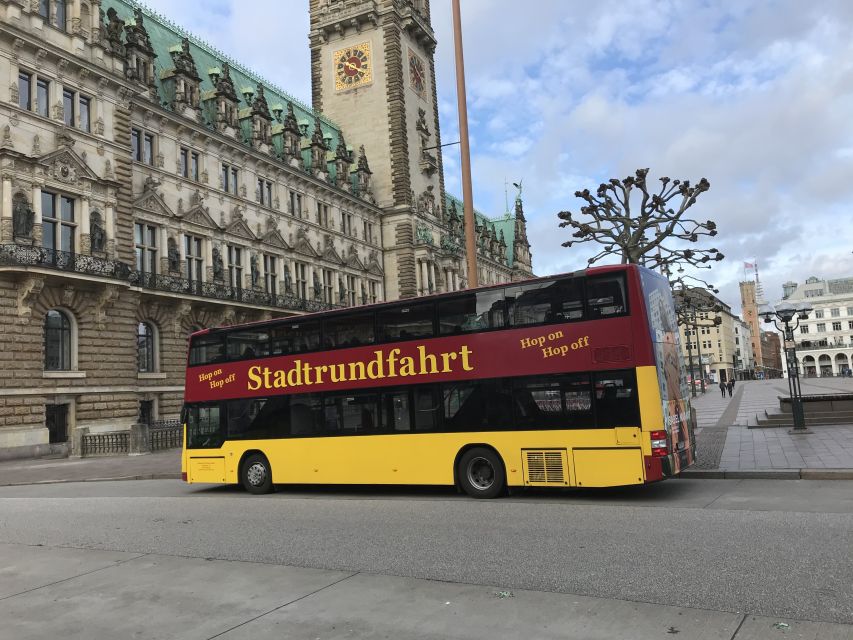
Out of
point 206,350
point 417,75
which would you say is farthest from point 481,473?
point 417,75

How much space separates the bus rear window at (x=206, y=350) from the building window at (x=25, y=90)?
19198 mm

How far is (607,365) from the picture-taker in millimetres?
12250

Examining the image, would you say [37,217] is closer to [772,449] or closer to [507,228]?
[772,449]

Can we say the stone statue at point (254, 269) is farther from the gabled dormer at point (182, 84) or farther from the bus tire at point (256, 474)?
the bus tire at point (256, 474)

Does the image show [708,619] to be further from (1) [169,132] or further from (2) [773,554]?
(1) [169,132]

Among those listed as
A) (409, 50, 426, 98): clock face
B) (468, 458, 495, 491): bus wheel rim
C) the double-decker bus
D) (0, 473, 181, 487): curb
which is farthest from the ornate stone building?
(468, 458, 495, 491): bus wheel rim

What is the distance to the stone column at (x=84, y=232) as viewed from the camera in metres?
31.0

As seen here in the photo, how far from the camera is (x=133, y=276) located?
110 feet

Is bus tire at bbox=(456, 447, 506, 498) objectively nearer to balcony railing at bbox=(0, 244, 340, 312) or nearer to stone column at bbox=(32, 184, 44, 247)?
balcony railing at bbox=(0, 244, 340, 312)

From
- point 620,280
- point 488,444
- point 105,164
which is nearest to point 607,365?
point 620,280

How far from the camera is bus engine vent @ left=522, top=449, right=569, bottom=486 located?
12.6 m

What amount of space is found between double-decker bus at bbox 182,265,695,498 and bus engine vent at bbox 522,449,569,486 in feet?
0.09

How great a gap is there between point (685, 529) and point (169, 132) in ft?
121

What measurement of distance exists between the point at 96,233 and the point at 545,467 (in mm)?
26544
